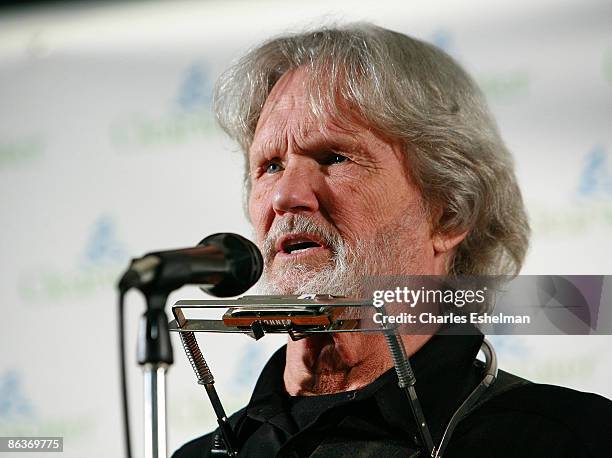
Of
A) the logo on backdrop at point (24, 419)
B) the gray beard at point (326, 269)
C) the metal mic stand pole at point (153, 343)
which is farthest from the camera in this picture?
the logo on backdrop at point (24, 419)

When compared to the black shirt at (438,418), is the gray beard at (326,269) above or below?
above

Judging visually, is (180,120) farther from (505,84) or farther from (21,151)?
(505,84)

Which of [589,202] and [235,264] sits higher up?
[589,202]

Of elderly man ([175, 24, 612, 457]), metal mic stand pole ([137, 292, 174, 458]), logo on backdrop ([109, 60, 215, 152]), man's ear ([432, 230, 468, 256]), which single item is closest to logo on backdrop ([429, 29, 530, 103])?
elderly man ([175, 24, 612, 457])

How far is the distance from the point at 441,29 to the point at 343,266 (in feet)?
2.49

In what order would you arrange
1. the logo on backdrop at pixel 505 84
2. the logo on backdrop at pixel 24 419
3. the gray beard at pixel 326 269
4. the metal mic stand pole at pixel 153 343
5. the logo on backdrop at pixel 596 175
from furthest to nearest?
the logo on backdrop at pixel 24 419 → the logo on backdrop at pixel 505 84 → the logo on backdrop at pixel 596 175 → the gray beard at pixel 326 269 → the metal mic stand pole at pixel 153 343

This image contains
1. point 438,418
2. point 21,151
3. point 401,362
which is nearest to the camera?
point 401,362

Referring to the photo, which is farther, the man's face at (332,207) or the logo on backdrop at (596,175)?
the logo on backdrop at (596,175)

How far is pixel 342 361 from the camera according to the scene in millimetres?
1761

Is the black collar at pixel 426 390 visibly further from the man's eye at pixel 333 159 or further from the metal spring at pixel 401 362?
the man's eye at pixel 333 159

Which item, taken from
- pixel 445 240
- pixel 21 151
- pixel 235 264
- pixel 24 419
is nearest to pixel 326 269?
pixel 445 240

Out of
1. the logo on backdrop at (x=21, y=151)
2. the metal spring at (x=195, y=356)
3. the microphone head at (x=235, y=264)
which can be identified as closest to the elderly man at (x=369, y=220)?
the metal spring at (x=195, y=356)

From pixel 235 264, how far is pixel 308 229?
0.50 metres

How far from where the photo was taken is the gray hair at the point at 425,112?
1794mm
